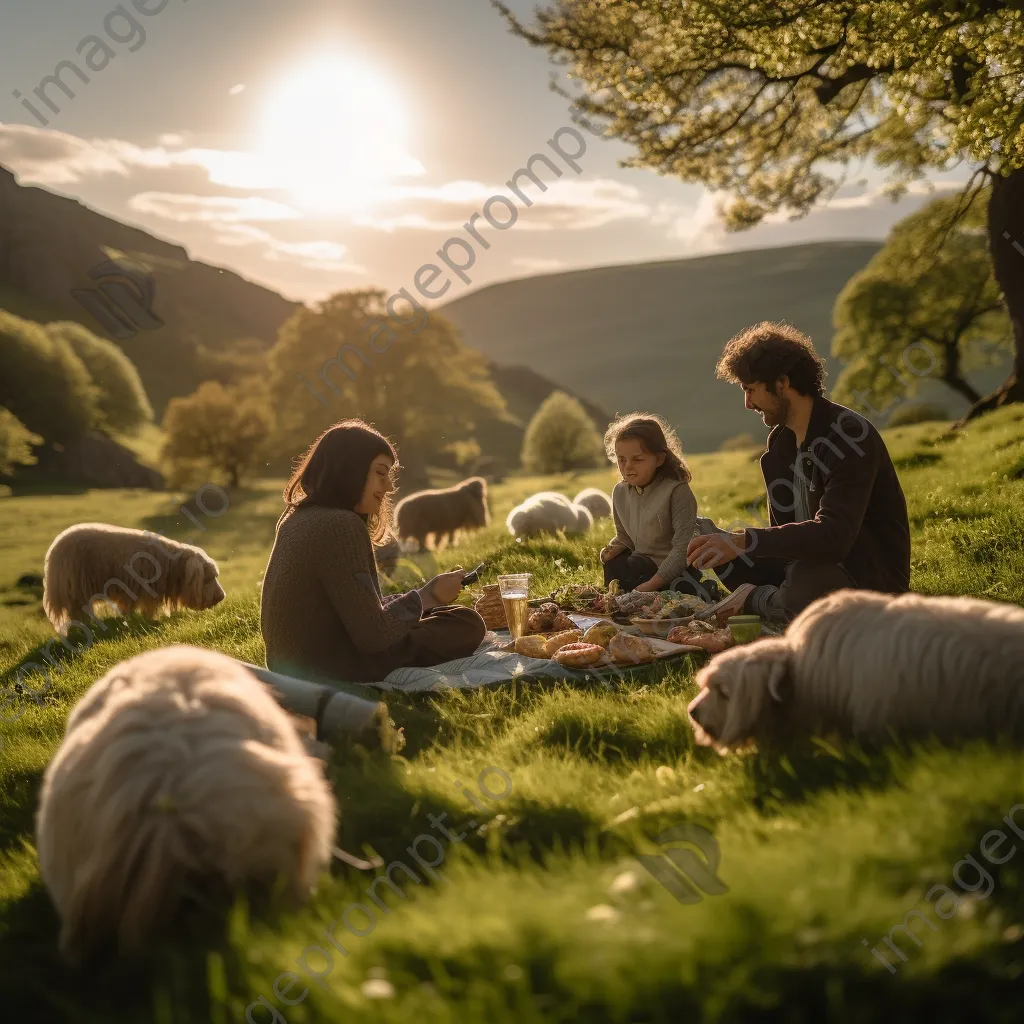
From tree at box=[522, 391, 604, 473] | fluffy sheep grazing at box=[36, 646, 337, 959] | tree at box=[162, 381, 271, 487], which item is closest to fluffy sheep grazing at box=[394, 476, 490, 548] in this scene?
fluffy sheep grazing at box=[36, 646, 337, 959]

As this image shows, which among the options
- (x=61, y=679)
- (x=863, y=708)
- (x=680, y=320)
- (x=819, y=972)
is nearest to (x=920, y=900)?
(x=819, y=972)

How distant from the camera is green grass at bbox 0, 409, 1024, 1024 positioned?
2.01 metres

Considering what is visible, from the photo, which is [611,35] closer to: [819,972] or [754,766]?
[754,766]

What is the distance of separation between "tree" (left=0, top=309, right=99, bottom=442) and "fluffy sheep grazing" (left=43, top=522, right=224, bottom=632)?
40718mm

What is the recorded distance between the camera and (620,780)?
3979 millimetres

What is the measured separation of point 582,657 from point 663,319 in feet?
446

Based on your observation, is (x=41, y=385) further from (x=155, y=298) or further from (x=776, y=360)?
(x=155, y=298)

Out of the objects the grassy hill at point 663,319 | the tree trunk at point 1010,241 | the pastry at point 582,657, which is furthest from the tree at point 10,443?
the grassy hill at point 663,319

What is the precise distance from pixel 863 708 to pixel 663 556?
457 centimetres

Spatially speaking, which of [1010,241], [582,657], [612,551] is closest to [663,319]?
[1010,241]

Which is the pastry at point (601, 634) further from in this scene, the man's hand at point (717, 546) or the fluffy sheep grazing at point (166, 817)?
the fluffy sheep grazing at point (166, 817)

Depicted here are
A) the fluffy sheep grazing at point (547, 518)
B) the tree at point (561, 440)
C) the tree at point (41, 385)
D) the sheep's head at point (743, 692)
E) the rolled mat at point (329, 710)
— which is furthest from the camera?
the tree at point (561, 440)

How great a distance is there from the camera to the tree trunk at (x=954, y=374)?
32.2m

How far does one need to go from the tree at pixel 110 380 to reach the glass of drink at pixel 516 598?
5202 cm
